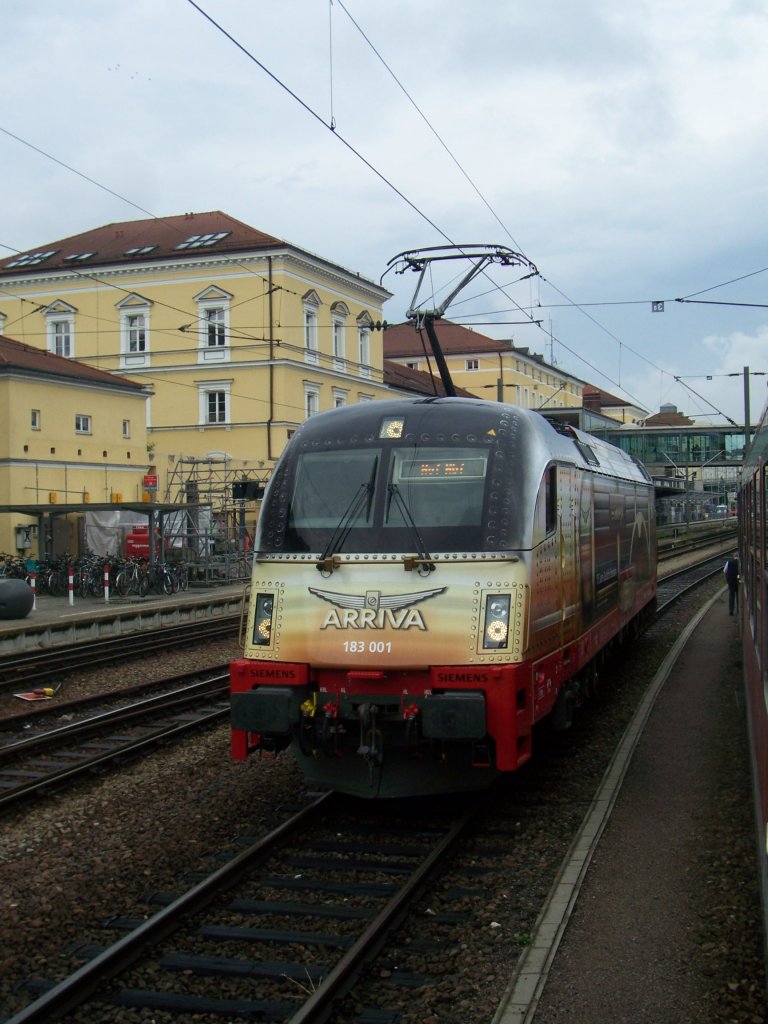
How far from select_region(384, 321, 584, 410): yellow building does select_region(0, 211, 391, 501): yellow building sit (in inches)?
842

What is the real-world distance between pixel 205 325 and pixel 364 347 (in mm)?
9035

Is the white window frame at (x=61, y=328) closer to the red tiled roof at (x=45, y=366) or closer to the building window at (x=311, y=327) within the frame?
the building window at (x=311, y=327)

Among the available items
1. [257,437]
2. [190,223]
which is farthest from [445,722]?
[190,223]

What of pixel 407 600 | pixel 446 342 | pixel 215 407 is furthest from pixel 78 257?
pixel 407 600

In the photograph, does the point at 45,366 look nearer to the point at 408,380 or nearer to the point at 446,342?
the point at 408,380

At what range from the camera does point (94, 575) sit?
2962 cm

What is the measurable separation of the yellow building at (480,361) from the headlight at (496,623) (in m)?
63.5

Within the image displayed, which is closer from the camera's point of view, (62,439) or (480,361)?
(62,439)

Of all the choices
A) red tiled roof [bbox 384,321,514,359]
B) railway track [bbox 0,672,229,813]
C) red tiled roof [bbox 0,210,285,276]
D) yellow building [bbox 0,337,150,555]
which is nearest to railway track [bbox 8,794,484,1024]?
railway track [bbox 0,672,229,813]

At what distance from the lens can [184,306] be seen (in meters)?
49.0

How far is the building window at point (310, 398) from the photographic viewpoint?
49188 mm

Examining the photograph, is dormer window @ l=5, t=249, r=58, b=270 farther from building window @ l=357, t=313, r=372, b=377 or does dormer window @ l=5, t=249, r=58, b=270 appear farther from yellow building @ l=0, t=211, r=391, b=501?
building window @ l=357, t=313, r=372, b=377

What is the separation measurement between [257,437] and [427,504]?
40.3 meters

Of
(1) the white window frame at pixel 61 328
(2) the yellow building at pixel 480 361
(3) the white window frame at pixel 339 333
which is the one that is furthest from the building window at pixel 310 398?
(2) the yellow building at pixel 480 361
